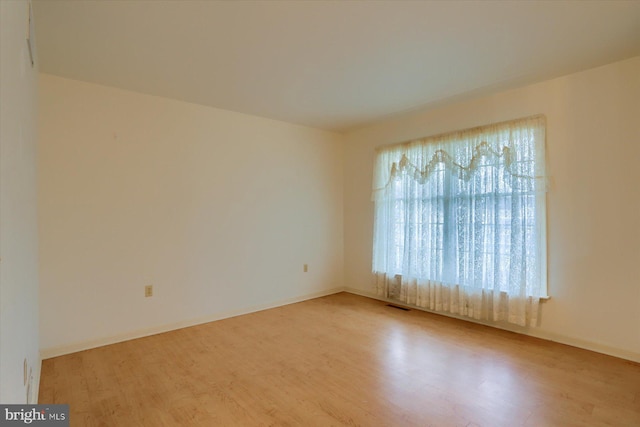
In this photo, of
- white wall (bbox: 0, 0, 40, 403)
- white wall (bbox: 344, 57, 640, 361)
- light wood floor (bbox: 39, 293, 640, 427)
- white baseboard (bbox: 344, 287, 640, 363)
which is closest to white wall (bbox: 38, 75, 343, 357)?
light wood floor (bbox: 39, 293, 640, 427)

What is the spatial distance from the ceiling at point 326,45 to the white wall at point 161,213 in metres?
0.41

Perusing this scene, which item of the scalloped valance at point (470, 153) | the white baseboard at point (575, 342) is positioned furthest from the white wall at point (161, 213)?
the white baseboard at point (575, 342)

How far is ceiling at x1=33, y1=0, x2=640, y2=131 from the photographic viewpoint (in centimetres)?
200

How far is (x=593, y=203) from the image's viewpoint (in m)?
2.84

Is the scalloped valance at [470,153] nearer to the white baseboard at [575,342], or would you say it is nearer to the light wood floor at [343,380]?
the white baseboard at [575,342]

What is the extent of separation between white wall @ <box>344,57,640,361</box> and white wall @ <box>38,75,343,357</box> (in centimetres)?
283

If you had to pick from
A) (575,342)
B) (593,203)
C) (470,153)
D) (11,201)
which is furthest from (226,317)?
(593,203)

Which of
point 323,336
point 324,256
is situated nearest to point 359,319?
point 323,336

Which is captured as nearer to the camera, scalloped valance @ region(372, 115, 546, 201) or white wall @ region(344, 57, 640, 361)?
white wall @ region(344, 57, 640, 361)

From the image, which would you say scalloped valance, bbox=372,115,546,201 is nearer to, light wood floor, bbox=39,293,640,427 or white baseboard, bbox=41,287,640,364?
white baseboard, bbox=41,287,640,364

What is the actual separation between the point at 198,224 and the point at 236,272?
0.76 meters

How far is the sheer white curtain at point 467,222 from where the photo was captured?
3.14 metres

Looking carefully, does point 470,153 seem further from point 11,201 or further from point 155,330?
point 155,330

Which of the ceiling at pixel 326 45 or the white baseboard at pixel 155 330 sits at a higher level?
the ceiling at pixel 326 45
